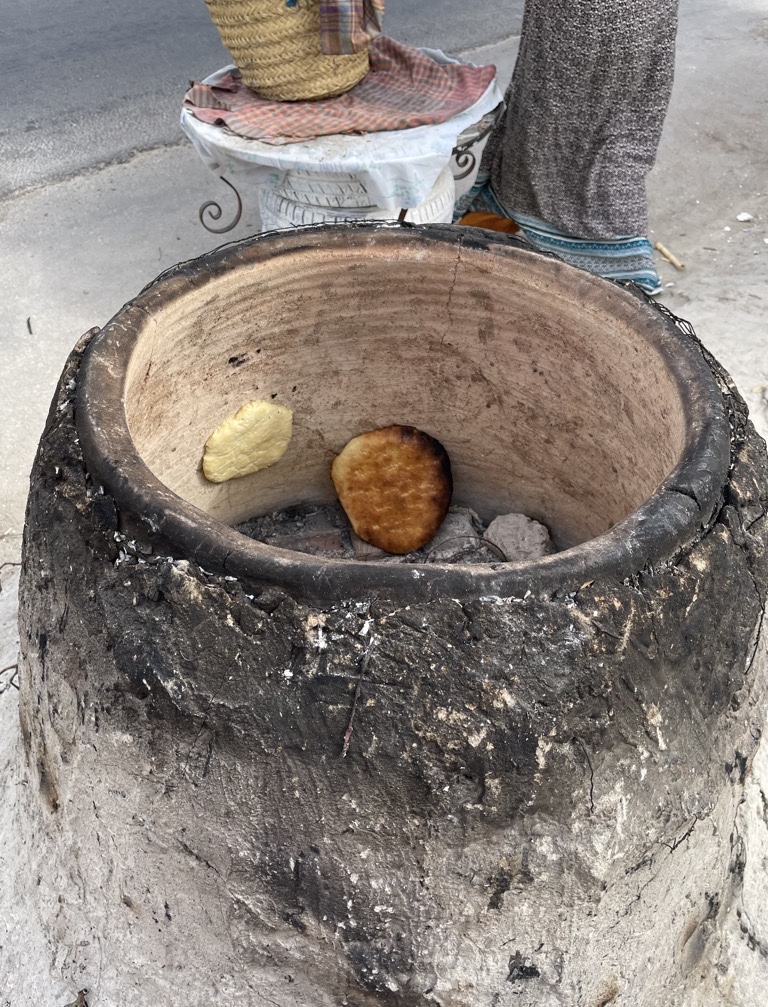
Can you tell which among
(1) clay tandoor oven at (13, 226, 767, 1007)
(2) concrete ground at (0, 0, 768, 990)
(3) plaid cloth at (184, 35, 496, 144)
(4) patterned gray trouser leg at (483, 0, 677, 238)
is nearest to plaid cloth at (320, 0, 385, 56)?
(3) plaid cloth at (184, 35, 496, 144)

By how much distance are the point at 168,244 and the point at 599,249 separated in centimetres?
153

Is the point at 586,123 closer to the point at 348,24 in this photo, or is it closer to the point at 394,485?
the point at 348,24

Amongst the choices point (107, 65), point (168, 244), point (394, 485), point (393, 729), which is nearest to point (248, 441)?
point (394, 485)

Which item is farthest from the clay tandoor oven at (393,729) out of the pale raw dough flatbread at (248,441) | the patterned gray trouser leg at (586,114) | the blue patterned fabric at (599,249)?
the blue patterned fabric at (599,249)

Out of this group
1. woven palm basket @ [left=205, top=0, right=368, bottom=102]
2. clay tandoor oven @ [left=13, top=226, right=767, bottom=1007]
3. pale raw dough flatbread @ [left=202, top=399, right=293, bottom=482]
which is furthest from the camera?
woven palm basket @ [left=205, top=0, right=368, bottom=102]

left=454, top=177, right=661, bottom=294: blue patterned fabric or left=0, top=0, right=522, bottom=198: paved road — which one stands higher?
left=0, top=0, right=522, bottom=198: paved road

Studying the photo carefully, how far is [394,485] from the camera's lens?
1.92m

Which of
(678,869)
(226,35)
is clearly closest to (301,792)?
(678,869)

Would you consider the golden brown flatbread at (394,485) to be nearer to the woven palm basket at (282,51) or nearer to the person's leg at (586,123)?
the woven palm basket at (282,51)

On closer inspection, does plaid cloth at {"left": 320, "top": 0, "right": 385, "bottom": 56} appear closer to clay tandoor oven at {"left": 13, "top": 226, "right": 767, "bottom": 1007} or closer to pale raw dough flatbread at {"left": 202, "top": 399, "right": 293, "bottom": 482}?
pale raw dough flatbread at {"left": 202, "top": 399, "right": 293, "bottom": 482}

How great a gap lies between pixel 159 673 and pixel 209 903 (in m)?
0.30

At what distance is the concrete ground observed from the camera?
2.97 meters

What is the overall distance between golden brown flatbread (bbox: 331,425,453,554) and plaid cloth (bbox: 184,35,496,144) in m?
1.05

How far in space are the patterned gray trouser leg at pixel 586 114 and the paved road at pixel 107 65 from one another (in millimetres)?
1686
